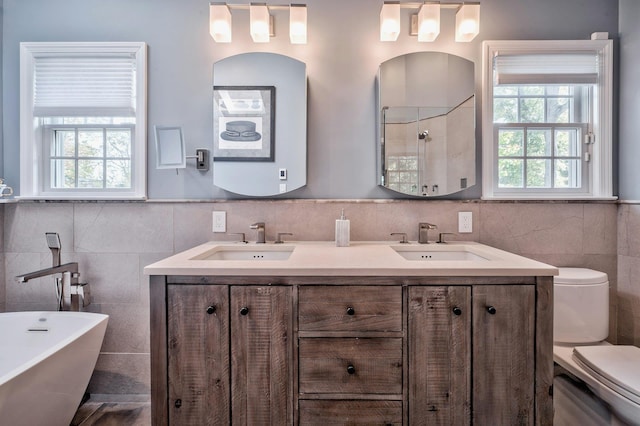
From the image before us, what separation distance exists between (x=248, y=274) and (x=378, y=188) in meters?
0.95

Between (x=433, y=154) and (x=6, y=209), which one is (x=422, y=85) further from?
(x=6, y=209)

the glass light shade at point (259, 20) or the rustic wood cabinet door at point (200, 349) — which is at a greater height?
the glass light shade at point (259, 20)

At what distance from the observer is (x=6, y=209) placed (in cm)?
182

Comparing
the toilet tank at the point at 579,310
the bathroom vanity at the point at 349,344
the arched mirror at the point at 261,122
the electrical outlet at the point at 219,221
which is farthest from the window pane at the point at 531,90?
the electrical outlet at the point at 219,221

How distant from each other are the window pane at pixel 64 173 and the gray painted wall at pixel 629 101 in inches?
124

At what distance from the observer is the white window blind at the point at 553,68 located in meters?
1.76

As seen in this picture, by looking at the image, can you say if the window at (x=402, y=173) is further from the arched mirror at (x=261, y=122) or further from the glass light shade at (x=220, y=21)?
the glass light shade at (x=220, y=21)

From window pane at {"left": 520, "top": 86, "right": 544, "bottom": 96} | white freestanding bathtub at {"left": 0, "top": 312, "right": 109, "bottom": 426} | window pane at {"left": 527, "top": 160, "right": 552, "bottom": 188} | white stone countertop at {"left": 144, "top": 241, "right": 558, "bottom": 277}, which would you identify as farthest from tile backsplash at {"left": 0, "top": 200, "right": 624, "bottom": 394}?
window pane at {"left": 520, "top": 86, "right": 544, "bottom": 96}

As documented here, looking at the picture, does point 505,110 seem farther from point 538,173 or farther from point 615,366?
point 615,366

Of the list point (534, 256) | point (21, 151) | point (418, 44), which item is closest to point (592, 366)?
point (534, 256)

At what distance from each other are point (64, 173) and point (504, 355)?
2449 millimetres

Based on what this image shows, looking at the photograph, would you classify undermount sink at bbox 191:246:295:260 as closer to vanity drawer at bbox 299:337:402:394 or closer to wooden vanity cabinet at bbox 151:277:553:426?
wooden vanity cabinet at bbox 151:277:553:426

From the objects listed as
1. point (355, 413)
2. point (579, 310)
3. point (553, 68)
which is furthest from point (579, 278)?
point (355, 413)

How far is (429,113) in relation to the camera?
1747 mm
